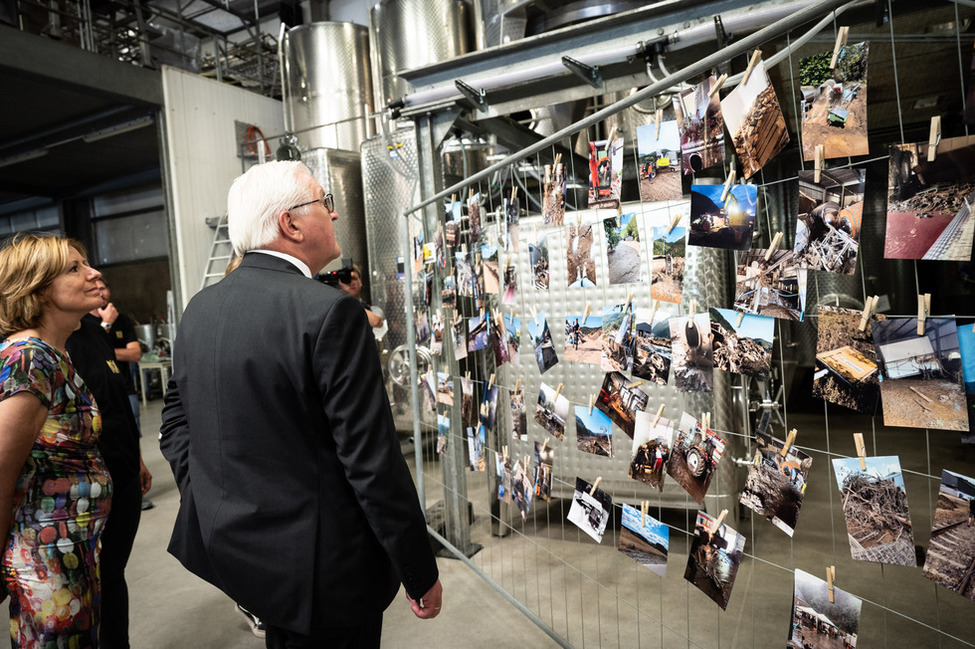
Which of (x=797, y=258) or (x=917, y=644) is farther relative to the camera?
(x=917, y=644)

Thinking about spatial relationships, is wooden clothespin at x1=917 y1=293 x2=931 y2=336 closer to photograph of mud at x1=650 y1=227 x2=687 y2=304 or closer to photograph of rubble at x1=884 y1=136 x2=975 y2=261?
photograph of rubble at x1=884 y1=136 x2=975 y2=261

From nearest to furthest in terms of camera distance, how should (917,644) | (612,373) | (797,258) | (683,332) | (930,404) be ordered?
1. (930,404)
2. (797,258)
3. (683,332)
4. (612,373)
5. (917,644)

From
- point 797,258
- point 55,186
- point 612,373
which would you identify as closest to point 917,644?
point 612,373

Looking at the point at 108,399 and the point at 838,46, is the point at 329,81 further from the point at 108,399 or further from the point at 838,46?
the point at 838,46

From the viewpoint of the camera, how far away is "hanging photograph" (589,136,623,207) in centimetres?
166

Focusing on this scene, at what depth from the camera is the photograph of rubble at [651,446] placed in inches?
66.6

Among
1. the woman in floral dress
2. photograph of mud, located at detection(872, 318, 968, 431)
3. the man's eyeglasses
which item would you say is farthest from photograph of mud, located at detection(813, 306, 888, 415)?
the woman in floral dress

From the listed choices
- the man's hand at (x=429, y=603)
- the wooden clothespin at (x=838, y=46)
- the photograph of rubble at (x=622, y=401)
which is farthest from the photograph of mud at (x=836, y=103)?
the man's hand at (x=429, y=603)

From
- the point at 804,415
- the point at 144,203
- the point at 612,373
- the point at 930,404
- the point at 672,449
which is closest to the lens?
the point at 930,404

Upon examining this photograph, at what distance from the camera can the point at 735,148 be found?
1349 mm

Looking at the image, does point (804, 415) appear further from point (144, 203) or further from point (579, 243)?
point (144, 203)

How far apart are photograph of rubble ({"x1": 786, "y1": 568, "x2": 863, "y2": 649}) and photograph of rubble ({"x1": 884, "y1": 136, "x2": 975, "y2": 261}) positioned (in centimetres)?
73

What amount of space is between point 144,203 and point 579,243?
47.3 ft

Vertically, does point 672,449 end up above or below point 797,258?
below
